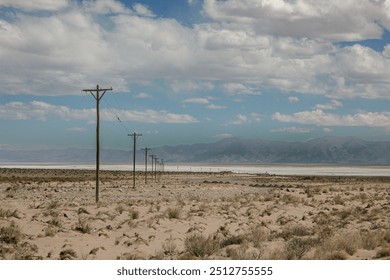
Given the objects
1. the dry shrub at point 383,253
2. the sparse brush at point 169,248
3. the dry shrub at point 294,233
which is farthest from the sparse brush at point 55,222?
the dry shrub at point 383,253

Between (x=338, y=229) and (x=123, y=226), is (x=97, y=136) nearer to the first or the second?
(x=123, y=226)

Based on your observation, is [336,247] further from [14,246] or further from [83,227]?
[14,246]

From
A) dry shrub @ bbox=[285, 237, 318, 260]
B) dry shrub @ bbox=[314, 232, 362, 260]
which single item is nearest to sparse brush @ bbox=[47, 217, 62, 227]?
dry shrub @ bbox=[285, 237, 318, 260]

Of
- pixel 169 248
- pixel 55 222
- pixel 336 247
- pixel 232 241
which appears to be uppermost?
pixel 55 222

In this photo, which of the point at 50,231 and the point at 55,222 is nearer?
the point at 50,231

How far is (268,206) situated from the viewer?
106 feet

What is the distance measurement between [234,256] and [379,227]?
996cm

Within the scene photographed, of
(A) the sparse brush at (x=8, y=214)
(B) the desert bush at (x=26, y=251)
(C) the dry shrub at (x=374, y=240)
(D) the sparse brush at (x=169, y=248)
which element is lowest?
(D) the sparse brush at (x=169, y=248)

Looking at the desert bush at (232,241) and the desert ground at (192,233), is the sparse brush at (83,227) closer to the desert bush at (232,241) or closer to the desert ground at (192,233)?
the desert ground at (192,233)

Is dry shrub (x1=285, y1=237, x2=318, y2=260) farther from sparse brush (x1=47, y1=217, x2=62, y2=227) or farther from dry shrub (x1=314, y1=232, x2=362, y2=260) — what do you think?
sparse brush (x1=47, y1=217, x2=62, y2=227)

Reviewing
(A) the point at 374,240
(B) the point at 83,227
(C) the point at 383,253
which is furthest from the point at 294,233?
(B) the point at 83,227

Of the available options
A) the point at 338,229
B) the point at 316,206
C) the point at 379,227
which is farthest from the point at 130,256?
the point at 316,206

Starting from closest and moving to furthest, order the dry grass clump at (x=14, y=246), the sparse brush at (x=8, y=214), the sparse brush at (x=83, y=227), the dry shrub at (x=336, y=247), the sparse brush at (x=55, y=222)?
the dry shrub at (x=336, y=247) < the dry grass clump at (x=14, y=246) < the sparse brush at (x=83, y=227) < the sparse brush at (x=55, y=222) < the sparse brush at (x=8, y=214)
